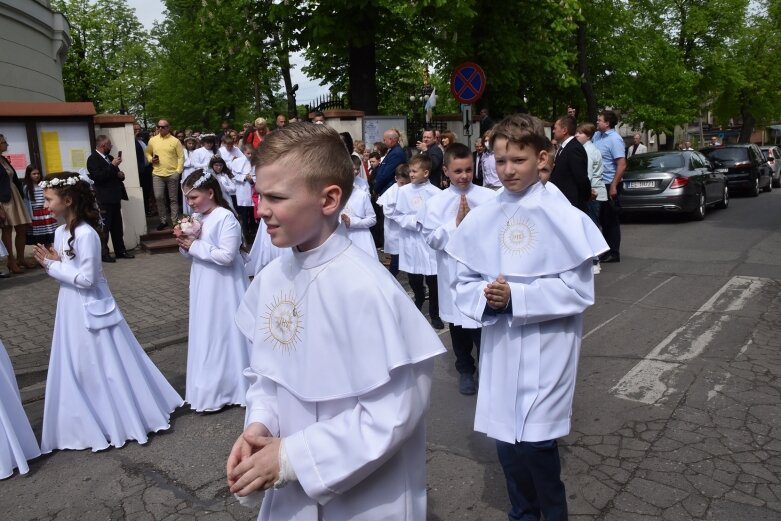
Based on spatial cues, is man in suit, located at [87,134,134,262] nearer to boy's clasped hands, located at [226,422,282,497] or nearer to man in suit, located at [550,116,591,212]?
man in suit, located at [550,116,591,212]

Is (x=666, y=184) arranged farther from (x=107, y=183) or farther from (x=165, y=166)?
(x=107, y=183)

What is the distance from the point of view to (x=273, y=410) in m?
2.13

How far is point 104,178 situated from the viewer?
1133cm

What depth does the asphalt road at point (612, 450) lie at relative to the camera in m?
3.78

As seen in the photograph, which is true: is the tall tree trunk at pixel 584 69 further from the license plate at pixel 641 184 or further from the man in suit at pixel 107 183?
the man in suit at pixel 107 183

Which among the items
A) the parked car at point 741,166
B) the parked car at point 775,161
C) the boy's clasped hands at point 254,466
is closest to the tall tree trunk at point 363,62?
the parked car at point 741,166

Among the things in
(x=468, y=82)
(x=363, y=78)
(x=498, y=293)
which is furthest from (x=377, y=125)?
(x=498, y=293)

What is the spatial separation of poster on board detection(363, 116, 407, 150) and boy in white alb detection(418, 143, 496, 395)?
385 inches

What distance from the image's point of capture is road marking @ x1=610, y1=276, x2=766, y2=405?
5.29 m

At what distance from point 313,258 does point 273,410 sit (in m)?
0.50

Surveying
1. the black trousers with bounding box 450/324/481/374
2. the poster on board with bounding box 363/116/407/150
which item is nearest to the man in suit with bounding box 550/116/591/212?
the black trousers with bounding box 450/324/481/374

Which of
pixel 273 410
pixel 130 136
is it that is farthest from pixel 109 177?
pixel 273 410

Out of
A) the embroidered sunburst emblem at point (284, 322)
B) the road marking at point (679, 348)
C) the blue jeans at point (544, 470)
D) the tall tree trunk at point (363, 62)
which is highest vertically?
the tall tree trunk at point (363, 62)

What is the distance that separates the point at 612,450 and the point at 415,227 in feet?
10.8
